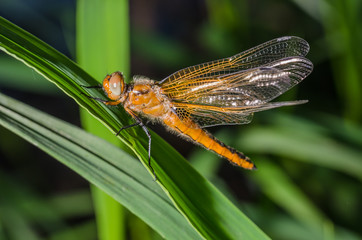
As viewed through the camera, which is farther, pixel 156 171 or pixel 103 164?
pixel 103 164

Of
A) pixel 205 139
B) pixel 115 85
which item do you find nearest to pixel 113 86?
pixel 115 85

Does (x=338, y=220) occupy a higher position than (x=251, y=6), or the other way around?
(x=251, y=6)

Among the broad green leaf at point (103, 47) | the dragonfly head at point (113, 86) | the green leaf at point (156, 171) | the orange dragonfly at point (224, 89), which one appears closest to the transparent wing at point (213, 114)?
the orange dragonfly at point (224, 89)

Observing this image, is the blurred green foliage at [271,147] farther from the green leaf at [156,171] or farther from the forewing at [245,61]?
the green leaf at [156,171]

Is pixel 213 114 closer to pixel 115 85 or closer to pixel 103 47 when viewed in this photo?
pixel 115 85

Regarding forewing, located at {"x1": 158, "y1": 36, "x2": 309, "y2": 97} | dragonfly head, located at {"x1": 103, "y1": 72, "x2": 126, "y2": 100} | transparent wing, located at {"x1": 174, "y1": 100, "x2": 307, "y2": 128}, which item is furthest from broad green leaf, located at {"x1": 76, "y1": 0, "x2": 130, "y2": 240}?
transparent wing, located at {"x1": 174, "y1": 100, "x2": 307, "y2": 128}

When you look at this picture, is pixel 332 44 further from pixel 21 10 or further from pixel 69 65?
pixel 21 10

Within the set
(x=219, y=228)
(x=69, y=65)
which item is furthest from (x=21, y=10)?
(x=219, y=228)
